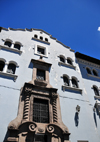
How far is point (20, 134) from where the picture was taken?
7.50 meters

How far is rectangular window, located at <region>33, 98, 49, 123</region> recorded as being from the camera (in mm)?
8744

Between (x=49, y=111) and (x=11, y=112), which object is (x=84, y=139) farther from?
(x=11, y=112)

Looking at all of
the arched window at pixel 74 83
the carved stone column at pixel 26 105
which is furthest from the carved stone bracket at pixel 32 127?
the arched window at pixel 74 83

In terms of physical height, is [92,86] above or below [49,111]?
above

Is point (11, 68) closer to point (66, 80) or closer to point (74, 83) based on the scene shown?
point (66, 80)

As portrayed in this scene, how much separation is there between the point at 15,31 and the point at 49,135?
12.2m

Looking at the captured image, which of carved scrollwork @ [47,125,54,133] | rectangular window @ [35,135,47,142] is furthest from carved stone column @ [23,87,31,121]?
carved scrollwork @ [47,125,54,133]

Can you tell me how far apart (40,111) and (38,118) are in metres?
0.58

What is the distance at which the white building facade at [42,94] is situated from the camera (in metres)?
8.09

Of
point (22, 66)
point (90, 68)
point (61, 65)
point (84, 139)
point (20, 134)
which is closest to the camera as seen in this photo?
point (20, 134)

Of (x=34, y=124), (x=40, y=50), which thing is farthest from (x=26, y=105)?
(x=40, y=50)

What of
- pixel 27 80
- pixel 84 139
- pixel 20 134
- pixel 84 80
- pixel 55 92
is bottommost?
pixel 84 139

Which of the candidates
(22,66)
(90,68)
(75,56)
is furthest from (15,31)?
(90,68)

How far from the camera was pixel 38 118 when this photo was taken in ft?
28.7
